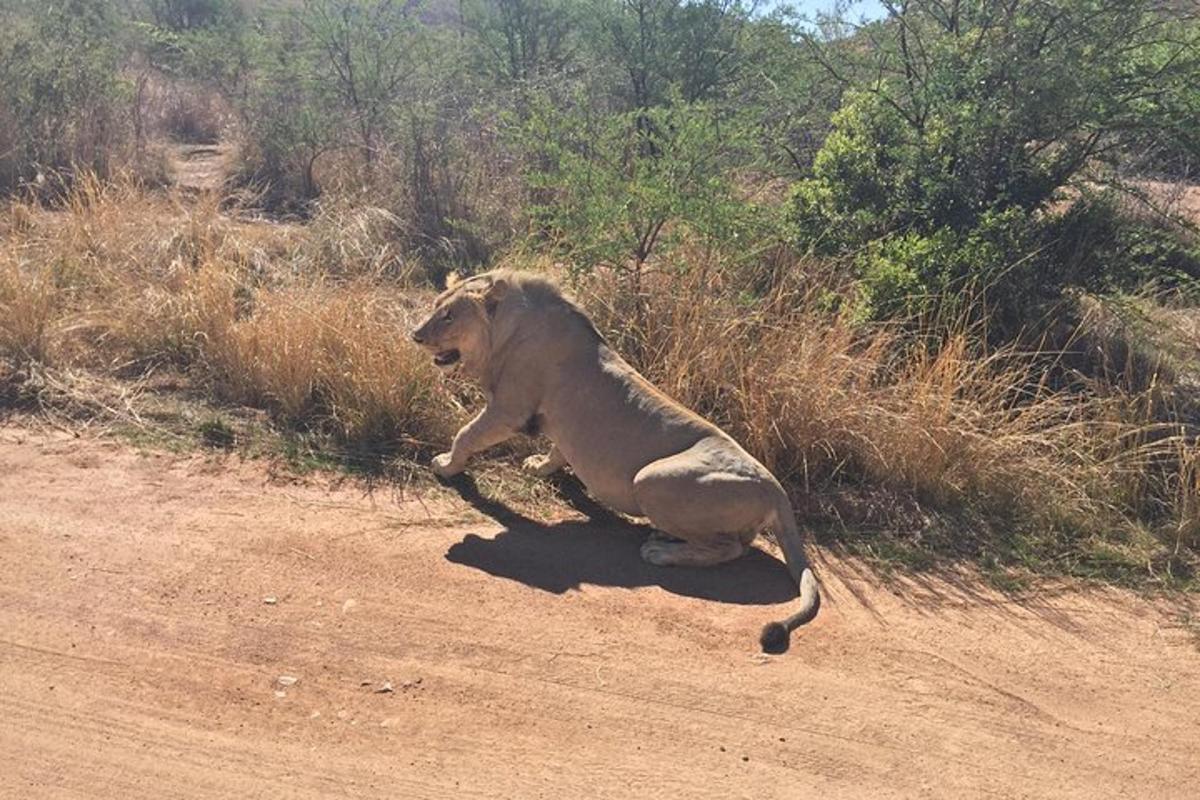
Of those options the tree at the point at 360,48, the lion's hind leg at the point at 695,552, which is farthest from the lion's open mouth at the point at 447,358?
the tree at the point at 360,48

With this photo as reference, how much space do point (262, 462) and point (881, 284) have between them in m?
4.88

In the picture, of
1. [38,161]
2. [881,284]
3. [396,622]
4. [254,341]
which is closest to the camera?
[396,622]

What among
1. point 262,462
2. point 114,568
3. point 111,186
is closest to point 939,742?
point 114,568

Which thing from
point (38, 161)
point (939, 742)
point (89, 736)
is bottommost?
point (89, 736)

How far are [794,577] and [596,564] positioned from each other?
3.55 feet

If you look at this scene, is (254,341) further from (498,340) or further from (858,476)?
(858,476)

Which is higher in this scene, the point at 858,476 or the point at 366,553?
the point at 858,476

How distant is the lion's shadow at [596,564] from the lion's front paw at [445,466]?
347mm

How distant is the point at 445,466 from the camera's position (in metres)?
6.56

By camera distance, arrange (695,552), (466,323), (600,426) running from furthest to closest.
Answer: (466,323) < (600,426) < (695,552)

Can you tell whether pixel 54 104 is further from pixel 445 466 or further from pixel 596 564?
pixel 596 564

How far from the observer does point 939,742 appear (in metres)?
4.41

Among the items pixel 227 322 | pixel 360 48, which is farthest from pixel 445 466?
pixel 360 48

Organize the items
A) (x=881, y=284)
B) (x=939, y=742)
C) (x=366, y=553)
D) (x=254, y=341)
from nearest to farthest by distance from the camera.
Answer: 1. (x=939, y=742)
2. (x=366, y=553)
3. (x=254, y=341)
4. (x=881, y=284)
